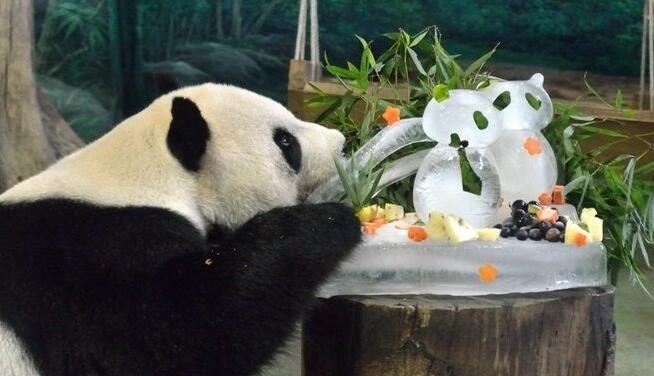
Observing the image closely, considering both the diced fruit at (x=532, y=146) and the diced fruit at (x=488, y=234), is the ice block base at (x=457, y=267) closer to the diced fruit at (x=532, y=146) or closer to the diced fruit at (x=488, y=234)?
the diced fruit at (x=488, y=234)

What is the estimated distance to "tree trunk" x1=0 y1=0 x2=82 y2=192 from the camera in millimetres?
4383

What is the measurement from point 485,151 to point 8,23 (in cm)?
321

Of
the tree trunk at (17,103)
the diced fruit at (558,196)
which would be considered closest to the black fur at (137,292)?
the diced fruit at (558,196)

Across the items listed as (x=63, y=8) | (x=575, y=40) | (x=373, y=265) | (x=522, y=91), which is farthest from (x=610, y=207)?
(x=63, y=8)

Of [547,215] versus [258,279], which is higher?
[547,215]

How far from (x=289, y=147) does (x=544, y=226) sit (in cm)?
74

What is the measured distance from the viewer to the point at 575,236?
2062 millimetres

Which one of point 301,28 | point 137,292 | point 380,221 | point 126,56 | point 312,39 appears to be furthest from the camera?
point 126,56

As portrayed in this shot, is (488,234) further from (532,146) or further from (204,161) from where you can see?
(204,161)

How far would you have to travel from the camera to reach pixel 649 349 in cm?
412

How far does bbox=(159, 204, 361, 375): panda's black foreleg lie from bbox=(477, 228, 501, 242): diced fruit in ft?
1.08

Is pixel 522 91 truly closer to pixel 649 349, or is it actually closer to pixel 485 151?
pixel 485 151

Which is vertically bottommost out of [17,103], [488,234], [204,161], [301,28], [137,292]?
[17,103]

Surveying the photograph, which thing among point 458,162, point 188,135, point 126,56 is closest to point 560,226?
point 458,162
